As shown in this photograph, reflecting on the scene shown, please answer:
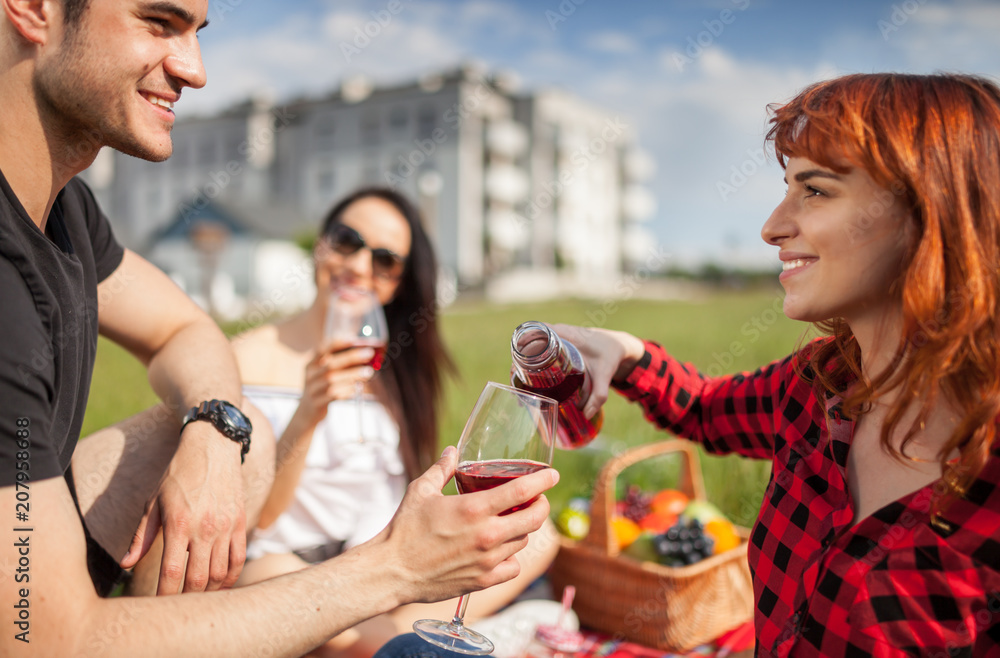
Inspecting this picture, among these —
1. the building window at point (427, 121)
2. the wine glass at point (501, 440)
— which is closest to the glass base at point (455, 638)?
the wine glass at point (501, 440)

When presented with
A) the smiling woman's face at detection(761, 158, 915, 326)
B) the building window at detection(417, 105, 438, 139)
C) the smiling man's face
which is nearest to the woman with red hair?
the smiling woman's face at detection(761, 158, 915, 326)

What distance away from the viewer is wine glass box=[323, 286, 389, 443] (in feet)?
8.90

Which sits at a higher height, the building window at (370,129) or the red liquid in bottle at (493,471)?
the building window at (370,129)

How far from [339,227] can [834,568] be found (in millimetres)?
2690

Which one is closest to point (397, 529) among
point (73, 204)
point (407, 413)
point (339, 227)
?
point (73, 204)

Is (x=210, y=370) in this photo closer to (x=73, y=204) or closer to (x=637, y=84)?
(x=73, y=204)

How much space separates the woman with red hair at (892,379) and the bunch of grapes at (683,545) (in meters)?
1.32

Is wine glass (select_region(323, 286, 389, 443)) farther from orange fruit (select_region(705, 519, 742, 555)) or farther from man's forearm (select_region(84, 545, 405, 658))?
orange fruit (select_region(705, 519, 742, 555))

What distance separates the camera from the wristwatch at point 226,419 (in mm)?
1910

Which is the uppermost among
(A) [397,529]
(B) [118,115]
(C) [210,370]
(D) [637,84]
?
(D) [637,84]

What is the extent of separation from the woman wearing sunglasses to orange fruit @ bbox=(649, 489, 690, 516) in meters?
0.58

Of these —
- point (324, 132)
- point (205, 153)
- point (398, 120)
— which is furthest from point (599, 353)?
point (205, 153)

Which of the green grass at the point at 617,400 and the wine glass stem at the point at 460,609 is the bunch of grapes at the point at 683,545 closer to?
the green grass at the point at 617,400

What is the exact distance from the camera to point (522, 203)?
52.1 metres
